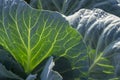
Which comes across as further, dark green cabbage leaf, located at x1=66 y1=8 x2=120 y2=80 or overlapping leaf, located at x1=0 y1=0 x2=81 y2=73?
dark green cabbage leaf, located at x1=66 y1=8 x2=120 y2=80

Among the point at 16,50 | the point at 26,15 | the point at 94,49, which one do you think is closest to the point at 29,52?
the point at 16,50

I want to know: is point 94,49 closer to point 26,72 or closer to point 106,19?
point 106,19

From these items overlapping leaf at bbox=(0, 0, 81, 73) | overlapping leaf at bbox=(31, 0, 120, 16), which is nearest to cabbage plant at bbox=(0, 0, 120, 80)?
overlapping leaf at bbox=(0, 0, 81, 73)

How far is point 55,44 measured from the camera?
1.11 meters

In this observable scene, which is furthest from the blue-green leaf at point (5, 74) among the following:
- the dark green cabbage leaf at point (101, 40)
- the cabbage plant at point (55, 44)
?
the dark green cabbage leaf at point (101, 40)

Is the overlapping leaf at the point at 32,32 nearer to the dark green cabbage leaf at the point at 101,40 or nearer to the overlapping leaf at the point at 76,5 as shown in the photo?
the dark green cabbage leaf at the point at 101,40

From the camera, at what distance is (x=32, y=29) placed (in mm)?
1062

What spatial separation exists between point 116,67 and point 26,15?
0.41 m

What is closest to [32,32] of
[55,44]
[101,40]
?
[55,44]

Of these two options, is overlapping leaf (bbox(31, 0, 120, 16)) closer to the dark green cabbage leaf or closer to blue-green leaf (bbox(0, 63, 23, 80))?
the dark green cabbage leaf

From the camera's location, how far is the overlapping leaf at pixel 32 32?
41.4 inches

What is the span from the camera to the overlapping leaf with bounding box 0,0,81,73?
105 centimetres

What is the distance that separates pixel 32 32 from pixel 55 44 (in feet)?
0.32

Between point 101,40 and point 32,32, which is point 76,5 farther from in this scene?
point 32,32
